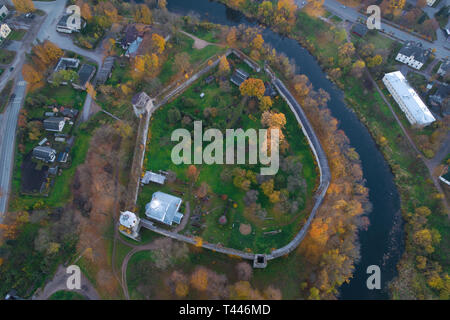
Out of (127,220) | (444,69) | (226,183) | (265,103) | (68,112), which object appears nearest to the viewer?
(127,220)

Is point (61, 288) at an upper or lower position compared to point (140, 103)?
lower

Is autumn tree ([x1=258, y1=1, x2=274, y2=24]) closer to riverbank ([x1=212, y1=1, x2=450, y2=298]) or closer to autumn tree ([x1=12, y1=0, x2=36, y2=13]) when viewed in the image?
riverbank ([x1=212, y1=1, x2=450, y2=298])

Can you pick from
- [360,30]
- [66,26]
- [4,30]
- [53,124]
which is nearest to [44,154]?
[53,124]

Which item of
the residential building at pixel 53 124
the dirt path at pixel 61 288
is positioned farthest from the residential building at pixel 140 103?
the dirt path at pixel 61 288

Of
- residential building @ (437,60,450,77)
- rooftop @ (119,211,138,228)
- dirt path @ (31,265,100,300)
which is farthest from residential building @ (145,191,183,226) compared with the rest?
residential building @ (437,60,450,77)

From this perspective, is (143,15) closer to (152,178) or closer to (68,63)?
(68,63)

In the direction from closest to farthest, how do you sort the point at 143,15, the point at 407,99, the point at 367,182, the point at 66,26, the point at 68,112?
the point at 367,182
the point at 68,112
the point at 407,99
the point at 66,26
the point at 143,15

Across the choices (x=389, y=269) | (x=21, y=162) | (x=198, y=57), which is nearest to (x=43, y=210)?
(x=21, y=162)

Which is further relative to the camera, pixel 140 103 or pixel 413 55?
pixel 413 55
